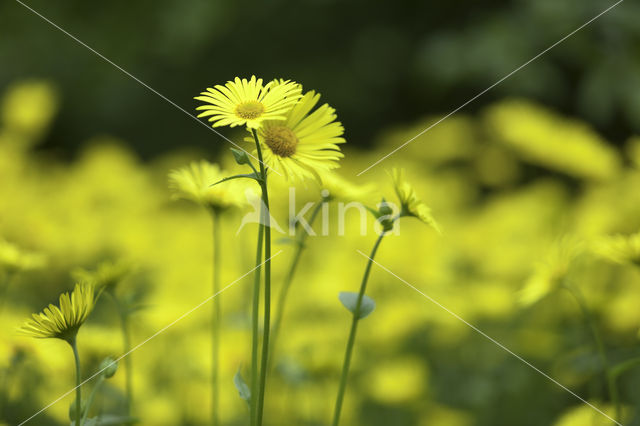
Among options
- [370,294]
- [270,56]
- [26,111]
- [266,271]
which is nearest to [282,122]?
[266,271]

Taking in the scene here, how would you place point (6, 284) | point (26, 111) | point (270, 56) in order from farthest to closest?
point (270, 56)
point (26, 111)
point (6, 284)

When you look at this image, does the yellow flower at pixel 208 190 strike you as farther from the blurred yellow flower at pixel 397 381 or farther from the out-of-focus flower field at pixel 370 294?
the blurred yellow flower at pixel 397 381

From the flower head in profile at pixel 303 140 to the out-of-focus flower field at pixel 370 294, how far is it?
0.14m

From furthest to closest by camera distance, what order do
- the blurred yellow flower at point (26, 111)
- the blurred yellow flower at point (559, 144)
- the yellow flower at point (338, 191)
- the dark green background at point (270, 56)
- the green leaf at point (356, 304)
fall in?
the dark green background at point (270, 56) → the blurred yellow flower at point (26, 111) → the blurred yellow flower at point (559, 144) → the yellow flower at point (338, 191) → the green leaf at point (356, 304)

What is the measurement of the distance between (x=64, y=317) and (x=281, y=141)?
0.69ft

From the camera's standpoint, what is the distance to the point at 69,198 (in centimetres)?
180

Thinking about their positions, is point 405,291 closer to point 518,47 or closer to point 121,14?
point 518,47

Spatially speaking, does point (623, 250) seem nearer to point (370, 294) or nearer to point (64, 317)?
point (64, 317)

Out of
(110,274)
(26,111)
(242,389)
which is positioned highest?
(26,111)

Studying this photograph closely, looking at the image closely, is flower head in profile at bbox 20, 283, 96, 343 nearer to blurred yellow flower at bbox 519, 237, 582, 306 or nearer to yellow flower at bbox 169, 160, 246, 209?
yellow flower at bbox 169, 160, 246, 209

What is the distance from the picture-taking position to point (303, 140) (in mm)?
506

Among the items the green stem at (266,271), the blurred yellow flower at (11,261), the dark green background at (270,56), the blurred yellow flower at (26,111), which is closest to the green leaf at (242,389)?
the green stem at (266,271)

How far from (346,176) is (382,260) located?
0.72 meters

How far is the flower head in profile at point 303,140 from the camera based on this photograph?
1.56ft
